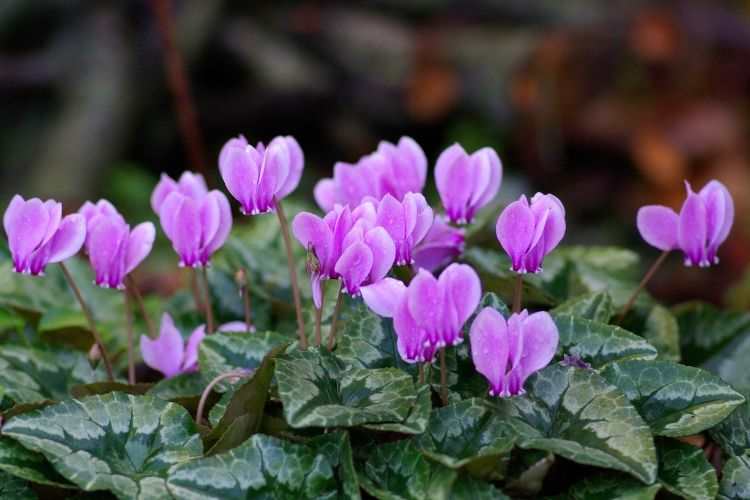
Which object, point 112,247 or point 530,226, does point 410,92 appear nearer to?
point 112,247

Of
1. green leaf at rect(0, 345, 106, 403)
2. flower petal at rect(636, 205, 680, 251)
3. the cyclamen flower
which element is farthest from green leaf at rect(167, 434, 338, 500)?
flower petal at rect(636, 205, 680, 251)

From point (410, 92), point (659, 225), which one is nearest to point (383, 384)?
point (659, 225)

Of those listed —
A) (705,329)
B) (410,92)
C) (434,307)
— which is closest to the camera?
(434,307)

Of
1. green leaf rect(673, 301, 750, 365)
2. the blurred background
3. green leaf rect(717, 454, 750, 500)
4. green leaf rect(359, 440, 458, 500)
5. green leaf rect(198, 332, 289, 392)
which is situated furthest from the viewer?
the blurred background

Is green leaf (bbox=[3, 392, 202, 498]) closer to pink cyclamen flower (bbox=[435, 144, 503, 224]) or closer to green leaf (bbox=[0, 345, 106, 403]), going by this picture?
green leaf (bbox=[0, 345, 106, 403])

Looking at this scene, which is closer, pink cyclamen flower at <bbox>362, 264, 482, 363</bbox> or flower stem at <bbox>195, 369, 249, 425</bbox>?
pink cyclamen flower at <bbox>362, 264, 482, 363</bbox>

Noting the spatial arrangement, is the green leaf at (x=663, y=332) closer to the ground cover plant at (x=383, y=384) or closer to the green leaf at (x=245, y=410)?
the ground cover plant at (x=383, y=384)
